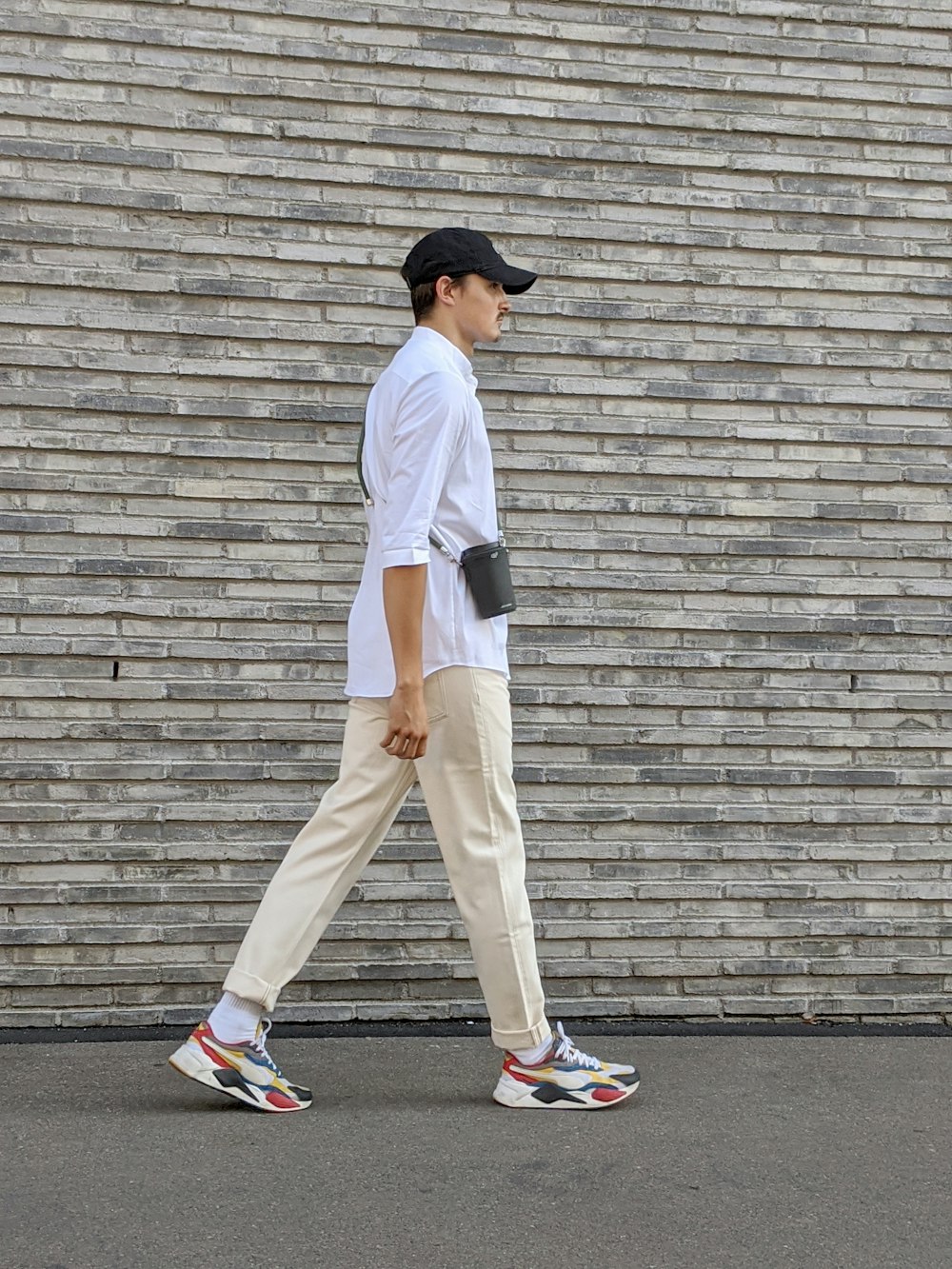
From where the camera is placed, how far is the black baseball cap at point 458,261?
3.48 m

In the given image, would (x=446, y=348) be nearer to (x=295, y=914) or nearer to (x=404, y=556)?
(x=404, y=556)

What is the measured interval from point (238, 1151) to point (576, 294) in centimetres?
258

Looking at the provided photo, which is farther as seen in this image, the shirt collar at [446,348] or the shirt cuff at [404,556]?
the shirt collar at [446,348]

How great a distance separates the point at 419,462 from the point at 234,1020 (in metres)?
1.36

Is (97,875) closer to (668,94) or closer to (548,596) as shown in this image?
(548,596)

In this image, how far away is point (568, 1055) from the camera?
3.49 m

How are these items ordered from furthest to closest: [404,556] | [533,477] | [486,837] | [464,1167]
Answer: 1. [533,477]
2. [486,837]
3. [404,556]
4. [464,1167]

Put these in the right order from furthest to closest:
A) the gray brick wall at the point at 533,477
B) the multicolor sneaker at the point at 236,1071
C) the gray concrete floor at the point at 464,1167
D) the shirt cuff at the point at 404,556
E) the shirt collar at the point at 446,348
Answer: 1. the gray brick wall at the point at 533,477
2. the shirt collar at the point at 446,348
3. the multicolor sneaker at the point at 236,1071
4. the shirt cuff at the point at 404,556
5. the gray concrete floor at the point at 464,1167

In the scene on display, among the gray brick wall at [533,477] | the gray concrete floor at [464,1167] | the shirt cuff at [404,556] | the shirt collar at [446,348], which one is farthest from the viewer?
the gray brick wall at [533,477]

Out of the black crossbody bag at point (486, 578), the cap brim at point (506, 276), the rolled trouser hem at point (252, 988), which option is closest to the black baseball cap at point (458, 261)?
the cap brim at point (506, 276)

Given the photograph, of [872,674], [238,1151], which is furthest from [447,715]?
[872,674]

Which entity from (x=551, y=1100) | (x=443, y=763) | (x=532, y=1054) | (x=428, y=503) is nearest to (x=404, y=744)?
(x=443, y=763)

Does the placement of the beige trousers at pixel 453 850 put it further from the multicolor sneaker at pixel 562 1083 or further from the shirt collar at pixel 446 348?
the shirt collar at pixel 446 348

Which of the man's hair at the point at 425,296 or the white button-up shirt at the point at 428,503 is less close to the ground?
the man's hair at the point at 425,296
